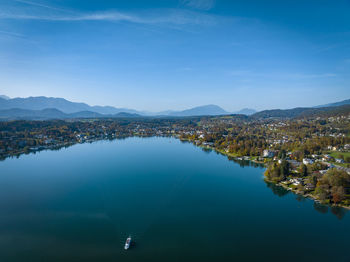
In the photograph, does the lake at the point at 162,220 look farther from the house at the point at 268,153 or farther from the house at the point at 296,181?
the house at the point at 268,153

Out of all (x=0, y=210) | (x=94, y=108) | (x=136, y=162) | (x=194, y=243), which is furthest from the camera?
(x=94, y=108)

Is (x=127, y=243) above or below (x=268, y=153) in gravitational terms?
below

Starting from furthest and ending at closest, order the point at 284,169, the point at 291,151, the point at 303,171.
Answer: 1. the point at 291,151
2. the point at 284,169
3. the point at 303,171

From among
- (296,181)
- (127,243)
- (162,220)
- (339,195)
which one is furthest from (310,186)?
(127,243)

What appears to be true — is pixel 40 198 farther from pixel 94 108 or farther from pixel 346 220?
pixel 94 108

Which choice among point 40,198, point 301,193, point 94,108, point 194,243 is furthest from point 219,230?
point 94,108

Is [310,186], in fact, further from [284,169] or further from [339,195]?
[284,169]

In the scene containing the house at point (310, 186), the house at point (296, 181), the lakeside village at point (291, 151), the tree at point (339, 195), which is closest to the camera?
the tree at point (339, 195)

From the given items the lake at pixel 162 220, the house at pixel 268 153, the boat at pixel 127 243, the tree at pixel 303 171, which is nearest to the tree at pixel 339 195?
the lake at pixel 162 220

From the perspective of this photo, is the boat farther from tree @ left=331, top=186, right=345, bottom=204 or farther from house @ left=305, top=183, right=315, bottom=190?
house @ left=305, top=183, right=315, bottom=190
